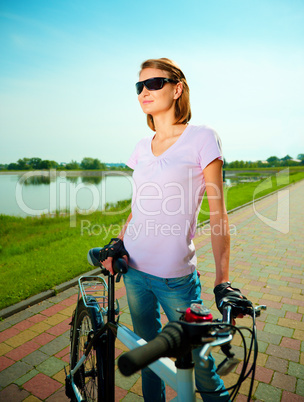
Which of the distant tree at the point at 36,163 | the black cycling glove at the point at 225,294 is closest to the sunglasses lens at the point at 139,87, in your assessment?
the black cycling glove at the point at 225,294

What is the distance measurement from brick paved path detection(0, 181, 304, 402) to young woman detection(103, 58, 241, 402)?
1.24 metres

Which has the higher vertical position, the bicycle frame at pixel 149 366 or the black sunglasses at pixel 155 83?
the black sunglasses at pixel 155 83

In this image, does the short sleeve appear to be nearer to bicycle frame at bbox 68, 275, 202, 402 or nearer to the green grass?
bicycle frame at bbox 68, 275, 202, 402

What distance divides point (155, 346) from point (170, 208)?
0.79 metres

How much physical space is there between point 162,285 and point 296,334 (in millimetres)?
2482

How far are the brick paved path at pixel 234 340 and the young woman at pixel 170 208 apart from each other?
1.24 meters

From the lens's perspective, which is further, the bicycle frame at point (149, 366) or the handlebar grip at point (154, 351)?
the bicycle frame at point (149, 366)

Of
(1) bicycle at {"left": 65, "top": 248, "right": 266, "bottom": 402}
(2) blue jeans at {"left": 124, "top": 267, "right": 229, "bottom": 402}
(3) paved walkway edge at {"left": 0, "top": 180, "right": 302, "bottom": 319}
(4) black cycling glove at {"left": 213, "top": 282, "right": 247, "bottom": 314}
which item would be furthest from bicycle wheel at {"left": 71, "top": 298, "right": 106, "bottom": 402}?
(3) paved walkway edge at {"left": 0, "top": 180, "right": 302, "bottom": 319}

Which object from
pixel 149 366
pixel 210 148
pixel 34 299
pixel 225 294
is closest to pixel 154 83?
pixel 210 148

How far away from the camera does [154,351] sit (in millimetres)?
729

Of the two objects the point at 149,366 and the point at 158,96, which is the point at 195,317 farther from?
the point at 158,96

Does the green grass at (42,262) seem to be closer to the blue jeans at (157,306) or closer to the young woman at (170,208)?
the blue jeans at (157,306)

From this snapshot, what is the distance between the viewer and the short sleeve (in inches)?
52.8

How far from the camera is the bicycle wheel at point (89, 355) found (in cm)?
169
